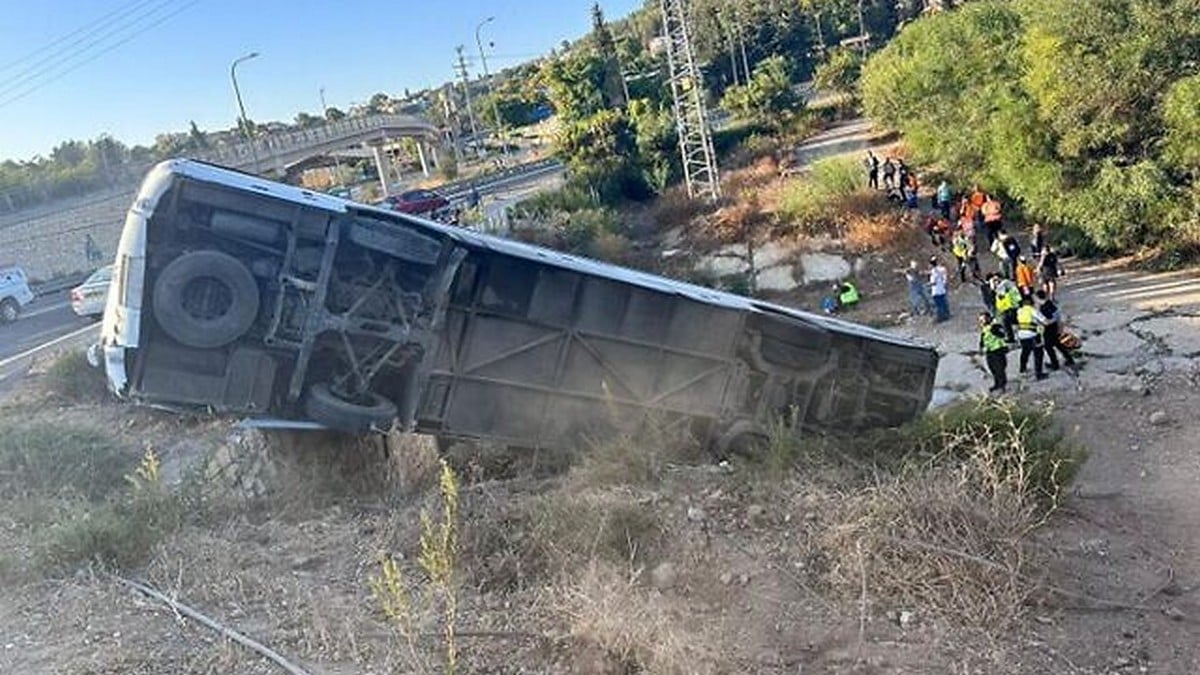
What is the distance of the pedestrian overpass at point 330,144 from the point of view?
4397cm

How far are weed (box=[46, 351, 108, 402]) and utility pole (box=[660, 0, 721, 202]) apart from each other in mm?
16647

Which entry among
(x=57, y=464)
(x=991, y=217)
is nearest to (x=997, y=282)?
(x=991, y=217)

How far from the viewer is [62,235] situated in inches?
1549

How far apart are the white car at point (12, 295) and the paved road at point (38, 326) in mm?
252

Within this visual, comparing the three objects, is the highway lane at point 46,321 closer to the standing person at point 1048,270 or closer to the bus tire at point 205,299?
the standing person at point 1048,270

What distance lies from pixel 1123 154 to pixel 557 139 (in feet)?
65.3

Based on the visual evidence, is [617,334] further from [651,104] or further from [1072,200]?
[651,104]

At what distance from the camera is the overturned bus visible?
738cm

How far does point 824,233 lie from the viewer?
21578mm

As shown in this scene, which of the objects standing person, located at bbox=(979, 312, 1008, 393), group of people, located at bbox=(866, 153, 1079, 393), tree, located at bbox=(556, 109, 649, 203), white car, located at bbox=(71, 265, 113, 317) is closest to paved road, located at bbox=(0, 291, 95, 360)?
white car, located at bbox=(71, 265, 113, 317)

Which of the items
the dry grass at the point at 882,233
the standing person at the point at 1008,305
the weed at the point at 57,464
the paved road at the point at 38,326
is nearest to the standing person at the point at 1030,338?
the standing person at the point at 1008,305

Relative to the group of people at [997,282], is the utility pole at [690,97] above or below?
above

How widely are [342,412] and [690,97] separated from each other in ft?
78.8

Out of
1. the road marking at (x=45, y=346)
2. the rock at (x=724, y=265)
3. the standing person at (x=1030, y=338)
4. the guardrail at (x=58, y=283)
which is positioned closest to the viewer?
the standing person at (x=1030, y=338)
